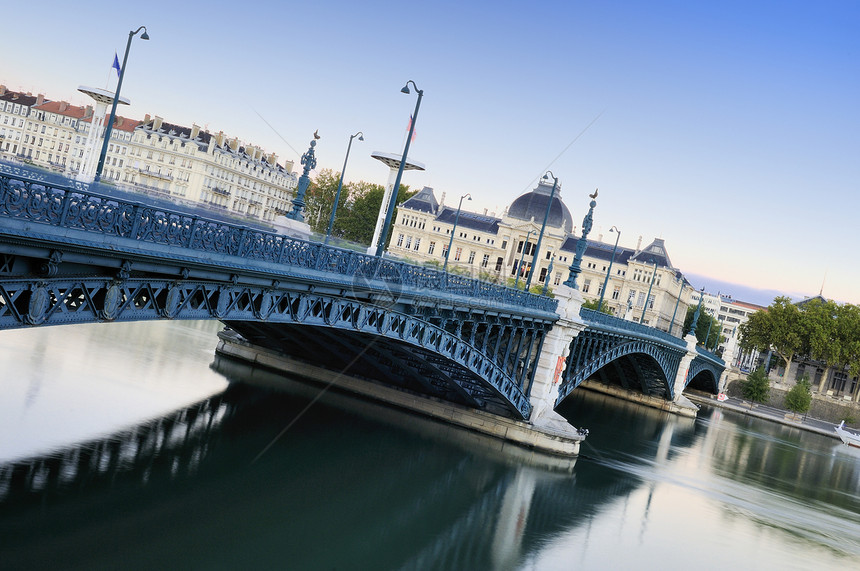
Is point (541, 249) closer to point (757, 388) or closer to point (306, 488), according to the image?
point (757, 388)

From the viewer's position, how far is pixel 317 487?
931 inches

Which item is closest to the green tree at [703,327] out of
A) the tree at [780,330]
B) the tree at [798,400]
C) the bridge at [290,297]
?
the tree at [780,330]

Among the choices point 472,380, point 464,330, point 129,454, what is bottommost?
point 129,454

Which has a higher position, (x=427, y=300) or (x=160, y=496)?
(x=427, y=300)

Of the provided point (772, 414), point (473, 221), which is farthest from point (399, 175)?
point (473, 221)

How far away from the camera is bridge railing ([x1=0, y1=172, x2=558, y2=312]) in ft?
37.6

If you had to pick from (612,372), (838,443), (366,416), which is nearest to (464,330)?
(366,416)

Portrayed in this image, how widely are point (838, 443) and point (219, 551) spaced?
69808 mm

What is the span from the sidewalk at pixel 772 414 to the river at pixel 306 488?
1456 inches

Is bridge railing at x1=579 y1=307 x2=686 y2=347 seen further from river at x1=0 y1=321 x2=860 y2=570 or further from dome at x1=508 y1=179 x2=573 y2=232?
dome at x1=508 y1=179 x2=573 y2=232

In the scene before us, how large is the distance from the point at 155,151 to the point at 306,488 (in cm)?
8561

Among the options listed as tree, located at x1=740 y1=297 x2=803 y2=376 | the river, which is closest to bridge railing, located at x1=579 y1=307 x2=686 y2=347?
the river

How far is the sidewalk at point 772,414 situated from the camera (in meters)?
77.9

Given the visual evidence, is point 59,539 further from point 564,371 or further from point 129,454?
point 564,371
